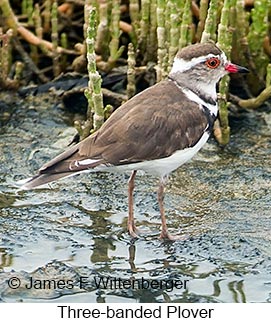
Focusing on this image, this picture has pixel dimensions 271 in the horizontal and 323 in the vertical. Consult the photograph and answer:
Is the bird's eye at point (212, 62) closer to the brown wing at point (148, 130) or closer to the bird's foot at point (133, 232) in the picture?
the brown wing at point (148, 130)

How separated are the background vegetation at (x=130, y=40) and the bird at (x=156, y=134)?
0.87 metres

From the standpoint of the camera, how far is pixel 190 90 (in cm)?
751

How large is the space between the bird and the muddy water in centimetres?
31

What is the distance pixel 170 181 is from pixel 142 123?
51.4 inches

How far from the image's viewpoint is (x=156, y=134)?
707cm

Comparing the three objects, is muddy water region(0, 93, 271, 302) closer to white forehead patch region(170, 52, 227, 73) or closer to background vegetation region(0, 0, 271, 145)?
background vegetation region(0, 0, 271, 145)

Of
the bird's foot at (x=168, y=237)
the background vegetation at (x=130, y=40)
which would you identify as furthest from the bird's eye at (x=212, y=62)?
the bird's foot at (x=168, y=237)

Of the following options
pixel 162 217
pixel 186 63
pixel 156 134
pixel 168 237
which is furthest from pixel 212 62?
pixel 168 237

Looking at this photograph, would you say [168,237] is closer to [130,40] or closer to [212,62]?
[212,62]

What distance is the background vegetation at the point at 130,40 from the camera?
8.59 meters

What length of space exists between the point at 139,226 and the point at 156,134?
0.85 metres

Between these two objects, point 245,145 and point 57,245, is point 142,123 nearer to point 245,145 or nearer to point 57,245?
point 57,245

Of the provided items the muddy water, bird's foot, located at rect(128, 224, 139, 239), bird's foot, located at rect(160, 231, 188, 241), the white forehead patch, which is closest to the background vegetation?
the muddy water
